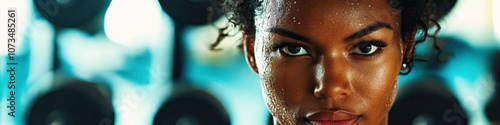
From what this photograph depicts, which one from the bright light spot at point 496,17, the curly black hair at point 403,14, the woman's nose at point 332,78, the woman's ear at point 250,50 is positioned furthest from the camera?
the bright light spot at point 496,17

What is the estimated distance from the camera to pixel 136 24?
1757 millimetres

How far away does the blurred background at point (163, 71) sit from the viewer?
171 cm

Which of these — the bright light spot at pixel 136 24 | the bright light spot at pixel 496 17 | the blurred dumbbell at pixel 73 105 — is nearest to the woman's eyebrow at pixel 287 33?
the bright light spot at pixel 136 24

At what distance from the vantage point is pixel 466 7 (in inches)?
67.4

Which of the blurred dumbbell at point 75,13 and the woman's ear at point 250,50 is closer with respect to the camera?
the woman's ear at point 250,50

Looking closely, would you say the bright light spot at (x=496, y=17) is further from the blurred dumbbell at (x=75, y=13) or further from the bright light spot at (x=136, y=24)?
the blurred dumbbell at (x=75, y=13)

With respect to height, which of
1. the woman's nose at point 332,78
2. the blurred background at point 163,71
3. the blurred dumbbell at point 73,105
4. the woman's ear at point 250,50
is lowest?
the blurred dumbbell at point 73,105

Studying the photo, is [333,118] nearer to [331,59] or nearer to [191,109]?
[331,59]

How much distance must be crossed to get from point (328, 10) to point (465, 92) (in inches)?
46.8

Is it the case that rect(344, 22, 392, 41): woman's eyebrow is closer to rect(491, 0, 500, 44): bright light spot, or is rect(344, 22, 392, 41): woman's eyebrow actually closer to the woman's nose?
the woman's nose

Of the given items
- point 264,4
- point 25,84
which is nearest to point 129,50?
point 25,84

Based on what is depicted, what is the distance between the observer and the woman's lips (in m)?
0.85

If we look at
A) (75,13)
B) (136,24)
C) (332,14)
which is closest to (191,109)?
(136,24)

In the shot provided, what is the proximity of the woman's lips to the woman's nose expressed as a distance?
42 mm
